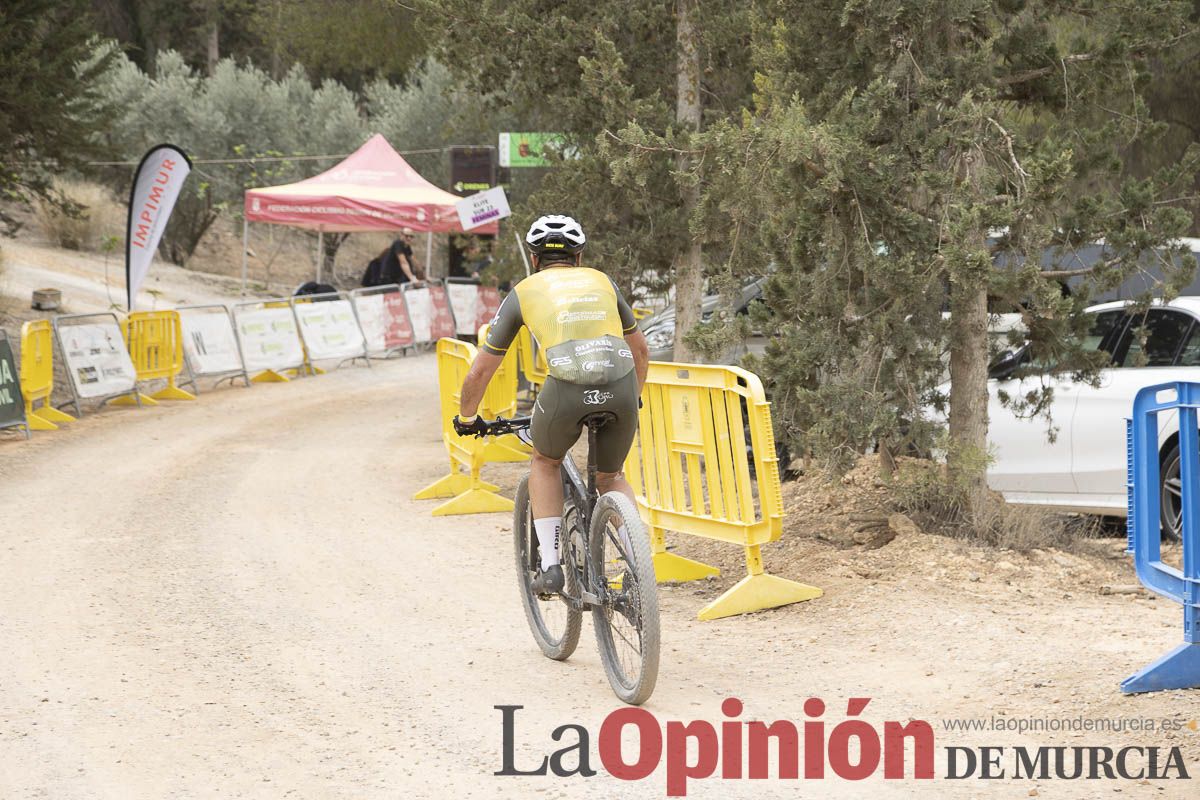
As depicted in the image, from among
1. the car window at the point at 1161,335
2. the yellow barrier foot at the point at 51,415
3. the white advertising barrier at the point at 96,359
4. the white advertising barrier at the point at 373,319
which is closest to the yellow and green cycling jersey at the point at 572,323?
the car window at the point at 1161,335

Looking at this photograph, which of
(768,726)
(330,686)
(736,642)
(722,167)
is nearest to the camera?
(768,726)

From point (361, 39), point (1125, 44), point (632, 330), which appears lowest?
point (632, 330)

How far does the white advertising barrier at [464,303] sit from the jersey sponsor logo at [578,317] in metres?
19.8

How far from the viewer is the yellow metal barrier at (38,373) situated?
1505 centimetres

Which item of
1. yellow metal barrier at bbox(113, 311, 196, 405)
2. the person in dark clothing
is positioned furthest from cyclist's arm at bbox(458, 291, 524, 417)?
the person in dark clothing

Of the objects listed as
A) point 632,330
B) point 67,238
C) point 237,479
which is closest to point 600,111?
point 237,479

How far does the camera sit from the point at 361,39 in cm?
2039

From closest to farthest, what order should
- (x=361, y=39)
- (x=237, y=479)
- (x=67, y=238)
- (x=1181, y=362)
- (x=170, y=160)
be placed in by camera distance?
(x=1181, y=362), (x=237, y=479), (x=170, y=160), (x=361, y=39), (x=67, y=238)

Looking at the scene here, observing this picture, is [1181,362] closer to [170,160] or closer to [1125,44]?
[1125,44]

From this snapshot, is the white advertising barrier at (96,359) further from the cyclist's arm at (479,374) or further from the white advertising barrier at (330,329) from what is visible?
the cyclist's arm at (479,374)

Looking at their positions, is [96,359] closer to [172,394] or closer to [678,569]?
[172,394]

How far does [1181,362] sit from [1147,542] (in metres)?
4.11

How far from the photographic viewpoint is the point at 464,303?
85.4ft

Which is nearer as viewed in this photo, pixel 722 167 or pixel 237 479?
pixel 722 167
